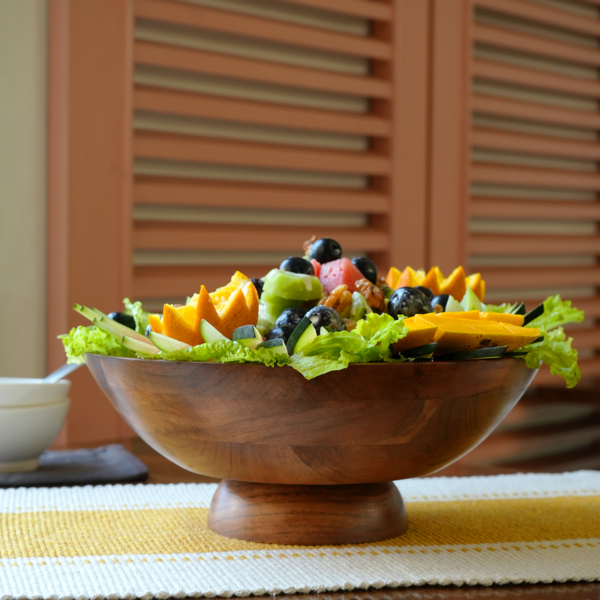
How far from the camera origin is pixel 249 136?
80.4 inches

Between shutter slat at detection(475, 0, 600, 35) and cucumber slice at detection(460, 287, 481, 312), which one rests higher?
shutter slat at detection(475, 0, 600, 35)

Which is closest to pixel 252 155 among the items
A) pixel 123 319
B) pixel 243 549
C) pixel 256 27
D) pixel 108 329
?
pixel 256 27

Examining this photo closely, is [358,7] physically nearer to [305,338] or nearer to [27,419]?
[27,419]

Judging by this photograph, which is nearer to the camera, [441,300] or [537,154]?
[441,300]

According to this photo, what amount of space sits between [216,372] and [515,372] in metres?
0.27

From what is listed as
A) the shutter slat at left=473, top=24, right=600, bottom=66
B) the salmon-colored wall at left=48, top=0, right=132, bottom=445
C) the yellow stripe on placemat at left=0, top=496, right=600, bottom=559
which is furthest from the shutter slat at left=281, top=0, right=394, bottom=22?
the yellow stripe on placemat at left=0, top=496, right=600, bottom=559

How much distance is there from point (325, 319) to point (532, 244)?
2.13 m

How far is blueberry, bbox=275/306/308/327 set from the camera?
0.73 meters

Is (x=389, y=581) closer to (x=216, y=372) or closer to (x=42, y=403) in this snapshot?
(x=216, y=372)

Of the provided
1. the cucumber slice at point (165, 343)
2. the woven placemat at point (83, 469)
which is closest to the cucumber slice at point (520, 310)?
the cucumber slice at point (165, 343)

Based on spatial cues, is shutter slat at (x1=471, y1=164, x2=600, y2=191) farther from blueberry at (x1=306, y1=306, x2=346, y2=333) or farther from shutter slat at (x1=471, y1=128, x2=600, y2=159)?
blueberry at (x1=306, y1=306, x2=346, y2=333)

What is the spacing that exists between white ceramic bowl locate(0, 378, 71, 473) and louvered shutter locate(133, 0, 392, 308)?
81 centimetres

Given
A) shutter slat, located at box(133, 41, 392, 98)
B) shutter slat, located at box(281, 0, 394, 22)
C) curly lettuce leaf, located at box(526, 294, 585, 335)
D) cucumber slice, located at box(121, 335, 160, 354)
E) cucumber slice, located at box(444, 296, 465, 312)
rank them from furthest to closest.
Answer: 1. shutter slat, located at box(281, 0, 394, 22)
2. shutter slat, located at box(133, 41, 392, 98)
3. curly lettuce leaf, located at box(526, 294, 585, 335)
4. cucumber slice, located at box(444, 296, 465, 312)
5. cucumber slice, located at box(121, 335, 160, 354)

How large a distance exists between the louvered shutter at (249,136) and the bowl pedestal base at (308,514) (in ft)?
3.72
